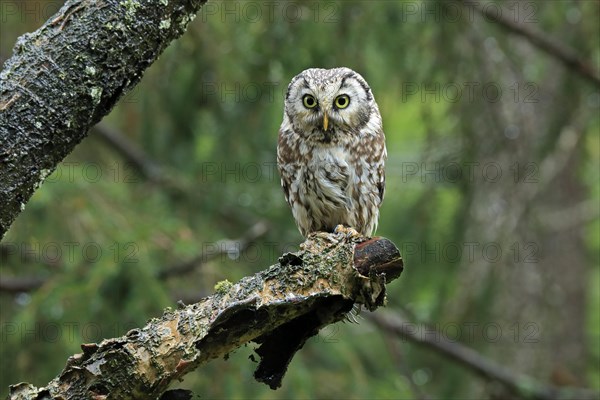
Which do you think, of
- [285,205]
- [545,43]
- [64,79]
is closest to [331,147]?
[64,79]

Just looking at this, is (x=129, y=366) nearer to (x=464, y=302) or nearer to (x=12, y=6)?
(x=12, y=6)

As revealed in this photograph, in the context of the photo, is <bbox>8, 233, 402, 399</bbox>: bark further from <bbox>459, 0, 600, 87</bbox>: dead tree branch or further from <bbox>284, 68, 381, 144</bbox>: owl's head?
<bbox>459, 0, 600, 87</bbox>: dead tree branch

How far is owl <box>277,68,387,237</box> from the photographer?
3.88 meters

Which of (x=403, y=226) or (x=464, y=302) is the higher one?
(x=403, y=226)

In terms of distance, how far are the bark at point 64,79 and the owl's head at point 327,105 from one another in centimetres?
134

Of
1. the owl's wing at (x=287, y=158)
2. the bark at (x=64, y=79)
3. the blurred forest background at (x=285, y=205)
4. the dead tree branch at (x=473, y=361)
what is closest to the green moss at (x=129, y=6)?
the bark at (x=64, y=79)

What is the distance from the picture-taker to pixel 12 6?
18.5ft

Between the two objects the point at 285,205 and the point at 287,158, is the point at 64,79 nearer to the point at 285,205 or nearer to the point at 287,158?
the point at 287,158

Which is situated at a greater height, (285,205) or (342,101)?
(342,101)

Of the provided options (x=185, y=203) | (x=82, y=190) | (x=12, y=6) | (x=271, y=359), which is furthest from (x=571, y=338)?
(x=271, y=359)

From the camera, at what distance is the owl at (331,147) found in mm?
3879

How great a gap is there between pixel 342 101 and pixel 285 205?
2.14m

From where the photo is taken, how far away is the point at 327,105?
379cm

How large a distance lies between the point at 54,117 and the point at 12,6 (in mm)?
3566
